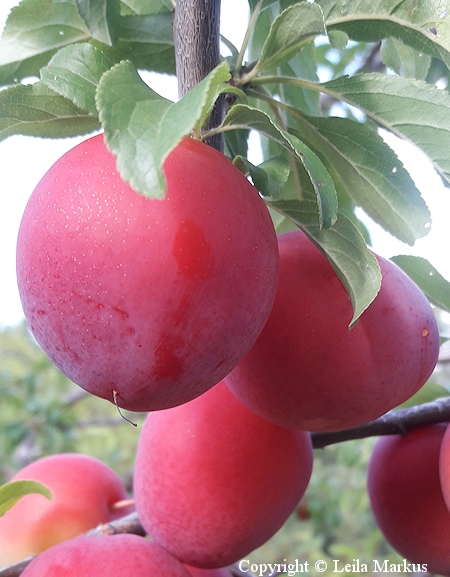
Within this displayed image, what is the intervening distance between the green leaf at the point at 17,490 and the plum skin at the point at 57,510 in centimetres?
24

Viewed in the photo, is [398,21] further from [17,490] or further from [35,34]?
[17,490]

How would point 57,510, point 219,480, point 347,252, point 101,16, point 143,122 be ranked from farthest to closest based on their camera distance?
point 57,510, point 219,480, point 101,16, point 347,252, point 143,122

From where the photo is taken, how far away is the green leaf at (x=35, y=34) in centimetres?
59

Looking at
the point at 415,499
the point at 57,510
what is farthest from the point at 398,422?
the point at 57,510

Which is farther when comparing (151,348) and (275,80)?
(275,80)

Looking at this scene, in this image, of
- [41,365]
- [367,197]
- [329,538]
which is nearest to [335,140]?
[367,197]

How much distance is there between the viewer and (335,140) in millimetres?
542

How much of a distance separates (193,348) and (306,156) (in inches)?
6.0

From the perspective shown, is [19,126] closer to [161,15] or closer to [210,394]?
[161,15]

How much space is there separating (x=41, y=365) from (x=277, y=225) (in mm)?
1797

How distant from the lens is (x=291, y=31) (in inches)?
18.2

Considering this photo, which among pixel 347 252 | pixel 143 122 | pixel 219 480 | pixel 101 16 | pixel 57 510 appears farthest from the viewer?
pixel 57 510

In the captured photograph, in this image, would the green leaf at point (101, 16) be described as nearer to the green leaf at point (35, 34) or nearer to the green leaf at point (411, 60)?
the green leaf at point (35, 34)

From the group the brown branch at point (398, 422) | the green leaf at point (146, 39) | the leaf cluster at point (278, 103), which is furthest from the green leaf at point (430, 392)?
the green leaf at point (146, 39)
